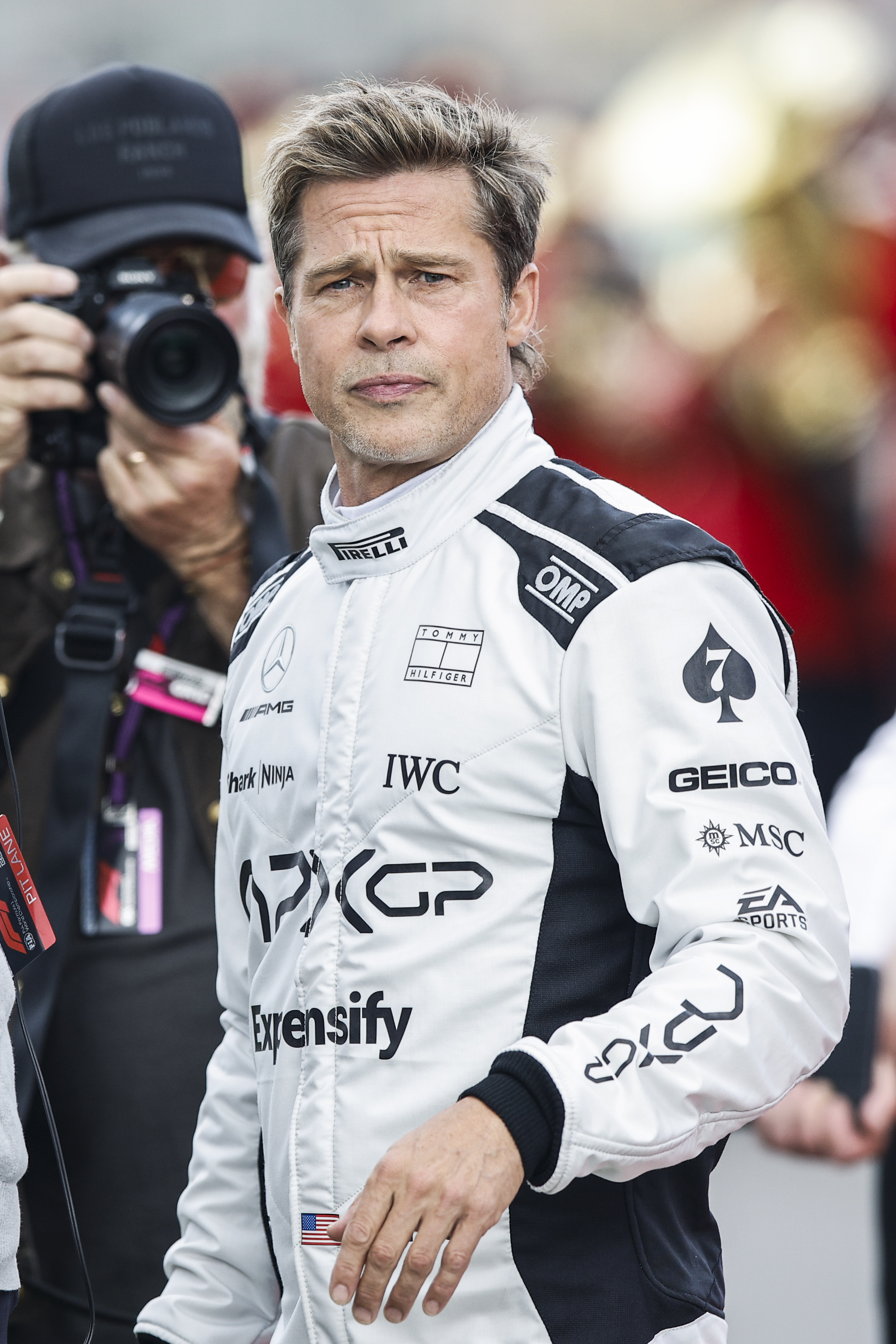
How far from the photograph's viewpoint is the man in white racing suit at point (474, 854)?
0.90 meters

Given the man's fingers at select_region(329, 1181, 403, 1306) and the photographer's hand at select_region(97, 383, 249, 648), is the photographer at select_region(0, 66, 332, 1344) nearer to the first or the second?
the photographer's hand at select_region(97, 383, 249, 648)

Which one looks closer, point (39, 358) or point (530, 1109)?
point (530, 1109)

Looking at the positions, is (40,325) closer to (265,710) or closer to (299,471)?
(299,471)

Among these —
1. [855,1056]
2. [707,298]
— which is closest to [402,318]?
[855,1056]

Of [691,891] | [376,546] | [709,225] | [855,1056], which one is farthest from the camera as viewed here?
[709,225]

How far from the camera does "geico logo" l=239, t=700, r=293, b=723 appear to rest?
3.89ft

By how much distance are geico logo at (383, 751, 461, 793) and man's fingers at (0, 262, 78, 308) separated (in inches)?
30.9

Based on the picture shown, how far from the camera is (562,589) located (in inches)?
41.8

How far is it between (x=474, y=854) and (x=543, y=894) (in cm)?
5

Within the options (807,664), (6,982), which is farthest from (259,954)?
(807,664)

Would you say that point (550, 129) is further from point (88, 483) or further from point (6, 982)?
point (6, 982)

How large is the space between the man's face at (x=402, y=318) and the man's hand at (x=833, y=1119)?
3.54 ft

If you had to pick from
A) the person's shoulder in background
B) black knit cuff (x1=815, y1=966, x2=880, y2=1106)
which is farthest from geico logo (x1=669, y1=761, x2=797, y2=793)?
black knit cuff (x1=815, y1=966, x2=880, y2=1106)

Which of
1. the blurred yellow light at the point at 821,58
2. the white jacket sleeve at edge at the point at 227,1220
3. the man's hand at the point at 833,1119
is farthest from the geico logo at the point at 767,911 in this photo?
the blurred yellow light at the point at 821,58
